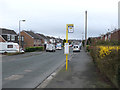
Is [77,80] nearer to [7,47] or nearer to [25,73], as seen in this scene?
[25,73]

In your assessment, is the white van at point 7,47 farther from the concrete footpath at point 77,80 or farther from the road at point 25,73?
the concrete footpath at point 77,80

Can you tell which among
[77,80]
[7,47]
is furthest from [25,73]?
[7,47]

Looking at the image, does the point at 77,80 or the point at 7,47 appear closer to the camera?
the point at 77,80

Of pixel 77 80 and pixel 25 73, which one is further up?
pixel 77 80

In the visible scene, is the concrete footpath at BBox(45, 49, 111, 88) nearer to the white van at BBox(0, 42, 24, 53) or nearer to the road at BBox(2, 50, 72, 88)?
the road at BBox(2, 50, 72, 88)

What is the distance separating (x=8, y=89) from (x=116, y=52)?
4377mm

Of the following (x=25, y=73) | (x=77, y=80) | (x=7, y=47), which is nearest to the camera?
(x=77, y=80)

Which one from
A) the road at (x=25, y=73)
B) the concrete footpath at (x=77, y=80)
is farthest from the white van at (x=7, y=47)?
the concrete footpath at (x=77, y=80)

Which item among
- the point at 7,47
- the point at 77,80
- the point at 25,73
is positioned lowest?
the point at 25,73

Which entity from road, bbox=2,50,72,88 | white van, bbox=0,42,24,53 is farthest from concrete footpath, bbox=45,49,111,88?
white van, bbox=0,42,24,53

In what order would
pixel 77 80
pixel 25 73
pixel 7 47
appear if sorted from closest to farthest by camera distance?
pixel 77 80, pixel 25 73, pixel 7 47

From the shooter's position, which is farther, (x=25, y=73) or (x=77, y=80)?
(x=25, y=73)

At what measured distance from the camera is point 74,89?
4980mm

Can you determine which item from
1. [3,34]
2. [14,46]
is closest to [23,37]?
[3,34]
